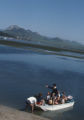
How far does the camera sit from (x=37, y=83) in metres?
28.2

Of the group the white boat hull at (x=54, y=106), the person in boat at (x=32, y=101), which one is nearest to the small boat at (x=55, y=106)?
the white boat hull at (x=54, y=106)

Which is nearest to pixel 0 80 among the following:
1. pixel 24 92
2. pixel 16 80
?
pixel 16 80

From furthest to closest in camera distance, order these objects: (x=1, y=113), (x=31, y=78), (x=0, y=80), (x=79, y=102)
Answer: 1. (x=31, y=78)
2. (x=0, y=80)
3. (x=79, y=102)
4. (x=1, y=113)

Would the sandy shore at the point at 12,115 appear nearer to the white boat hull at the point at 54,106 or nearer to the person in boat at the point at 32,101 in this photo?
the person in boat at the point at 32,101

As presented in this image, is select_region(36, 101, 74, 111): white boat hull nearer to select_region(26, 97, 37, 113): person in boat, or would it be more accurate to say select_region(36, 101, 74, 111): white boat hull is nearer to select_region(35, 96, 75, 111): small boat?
select_region(35, 96, 75, 111): small boat

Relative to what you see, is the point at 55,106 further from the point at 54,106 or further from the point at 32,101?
the point at 32,101

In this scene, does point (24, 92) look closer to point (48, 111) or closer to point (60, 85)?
point (48, 111)

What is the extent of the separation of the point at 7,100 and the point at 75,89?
1088cm

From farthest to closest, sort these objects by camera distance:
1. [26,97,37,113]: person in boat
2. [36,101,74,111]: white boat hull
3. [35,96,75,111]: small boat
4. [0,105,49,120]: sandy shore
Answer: [36,101,74,111]: white boat hull → [35,96,75,111]: small boat → [26,97,37,113]: person in boat → [0,105,49,120]: sandy shore

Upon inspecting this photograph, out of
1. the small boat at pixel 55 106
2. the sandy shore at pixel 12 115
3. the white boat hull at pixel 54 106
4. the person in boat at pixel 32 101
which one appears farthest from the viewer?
the white boat hull at pixel 54 106

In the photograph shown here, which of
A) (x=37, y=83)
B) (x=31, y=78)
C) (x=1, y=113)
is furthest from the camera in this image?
(x=31, y=78)

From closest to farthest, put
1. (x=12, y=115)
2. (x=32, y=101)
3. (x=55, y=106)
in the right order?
(x=12, y=115) < (x=32, y=101) < (x=55, y=106)

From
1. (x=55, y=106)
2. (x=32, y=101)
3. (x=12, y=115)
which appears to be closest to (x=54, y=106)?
(x=55, y=106)

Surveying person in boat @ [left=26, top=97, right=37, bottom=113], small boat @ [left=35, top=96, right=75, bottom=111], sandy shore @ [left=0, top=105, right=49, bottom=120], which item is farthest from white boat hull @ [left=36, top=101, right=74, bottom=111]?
sandy shore @ [left=0, top=105, right=49, bottom=120]
